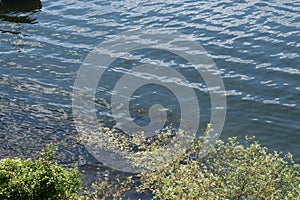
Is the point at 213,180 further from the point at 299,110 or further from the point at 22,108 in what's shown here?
the point at 22,108

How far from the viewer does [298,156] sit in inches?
740

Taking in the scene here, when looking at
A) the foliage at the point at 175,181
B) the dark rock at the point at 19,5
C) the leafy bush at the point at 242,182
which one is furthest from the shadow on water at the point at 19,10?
the leafy bush at the point at 242,182

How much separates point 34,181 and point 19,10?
2282cm

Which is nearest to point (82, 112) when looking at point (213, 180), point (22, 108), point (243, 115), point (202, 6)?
point (22, 108)

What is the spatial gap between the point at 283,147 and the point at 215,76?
5862mm

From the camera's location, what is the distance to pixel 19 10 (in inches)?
1293

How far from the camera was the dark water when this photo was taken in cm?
2039

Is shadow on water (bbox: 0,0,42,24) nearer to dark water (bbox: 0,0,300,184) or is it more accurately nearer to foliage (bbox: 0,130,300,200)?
dark water (bbox: 0,0,300,184)

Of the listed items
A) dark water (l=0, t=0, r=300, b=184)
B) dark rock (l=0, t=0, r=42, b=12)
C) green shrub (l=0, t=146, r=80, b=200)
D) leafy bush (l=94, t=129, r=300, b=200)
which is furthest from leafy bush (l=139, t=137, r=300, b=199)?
dark rock (l=0, t=0, r=42, b=12)

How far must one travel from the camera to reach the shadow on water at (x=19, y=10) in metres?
31.5

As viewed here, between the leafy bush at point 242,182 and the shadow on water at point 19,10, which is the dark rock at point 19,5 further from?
the leafy bush at point 242,182

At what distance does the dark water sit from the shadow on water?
0.51ft

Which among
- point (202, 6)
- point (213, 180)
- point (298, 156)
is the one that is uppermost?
point (202, 6)

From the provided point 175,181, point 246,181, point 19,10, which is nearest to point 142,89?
point 246,181
